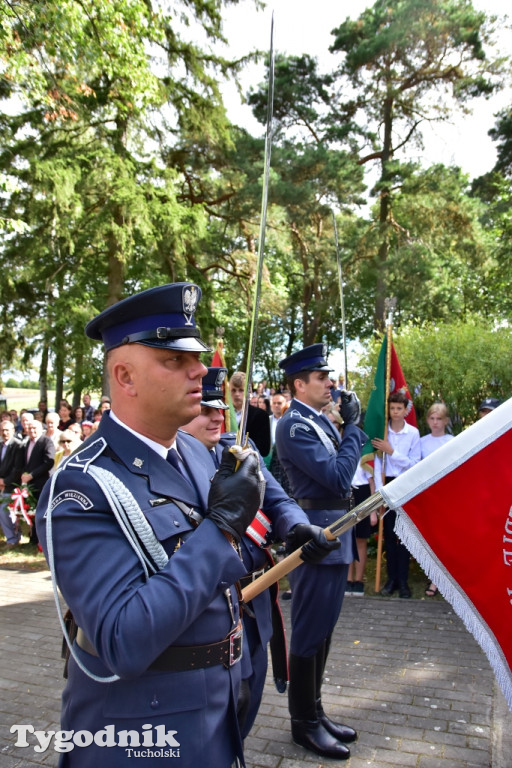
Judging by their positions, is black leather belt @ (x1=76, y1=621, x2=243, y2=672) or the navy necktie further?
the navy necktie

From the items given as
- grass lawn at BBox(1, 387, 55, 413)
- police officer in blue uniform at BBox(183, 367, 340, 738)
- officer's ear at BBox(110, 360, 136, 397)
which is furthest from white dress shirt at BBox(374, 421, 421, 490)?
grass lawn at BBox(1, 387, 55, 413)

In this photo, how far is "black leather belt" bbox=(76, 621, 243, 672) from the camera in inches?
66.9

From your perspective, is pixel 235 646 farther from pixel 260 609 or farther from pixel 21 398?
pixel 21 398

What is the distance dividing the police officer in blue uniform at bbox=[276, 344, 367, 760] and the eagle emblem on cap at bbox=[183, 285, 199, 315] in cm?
180

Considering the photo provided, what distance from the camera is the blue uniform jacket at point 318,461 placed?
141 inches

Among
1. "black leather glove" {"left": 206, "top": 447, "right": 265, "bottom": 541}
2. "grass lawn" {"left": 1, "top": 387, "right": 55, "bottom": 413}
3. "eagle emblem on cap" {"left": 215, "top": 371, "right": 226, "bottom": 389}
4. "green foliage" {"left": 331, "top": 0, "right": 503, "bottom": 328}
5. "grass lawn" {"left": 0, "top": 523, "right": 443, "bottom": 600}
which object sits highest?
"green foliage" {"left": 331, "top": 0, "right": 503, "bottom": 328}

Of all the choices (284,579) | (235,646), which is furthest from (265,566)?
(284,579)

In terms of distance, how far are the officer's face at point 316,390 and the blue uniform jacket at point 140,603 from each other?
6.43ft

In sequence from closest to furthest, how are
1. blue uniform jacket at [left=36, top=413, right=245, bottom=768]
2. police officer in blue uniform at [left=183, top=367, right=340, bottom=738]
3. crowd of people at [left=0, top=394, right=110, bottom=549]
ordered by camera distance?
blue uniform jacket at [left=36, top=413, right=245, bottom=768]
police officer in blue uniform at [left=183, top=367, right=340, bottom=738]
crowd of people at [left=0, top=394, right=110, bottom=549]

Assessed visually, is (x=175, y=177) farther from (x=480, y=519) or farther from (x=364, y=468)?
(x=480, y=519)

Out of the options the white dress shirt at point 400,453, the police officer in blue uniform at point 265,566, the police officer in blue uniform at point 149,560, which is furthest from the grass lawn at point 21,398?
the police officer in blue uniform at point 149,560

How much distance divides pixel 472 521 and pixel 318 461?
1.28 meters

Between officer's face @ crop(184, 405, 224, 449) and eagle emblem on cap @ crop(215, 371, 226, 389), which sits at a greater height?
eagle emblem on cap @ crop(215, 371, 226, 389)

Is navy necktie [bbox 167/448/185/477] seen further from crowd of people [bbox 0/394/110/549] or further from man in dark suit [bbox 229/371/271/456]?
crowd of people [bbox 0/394/110/549]
